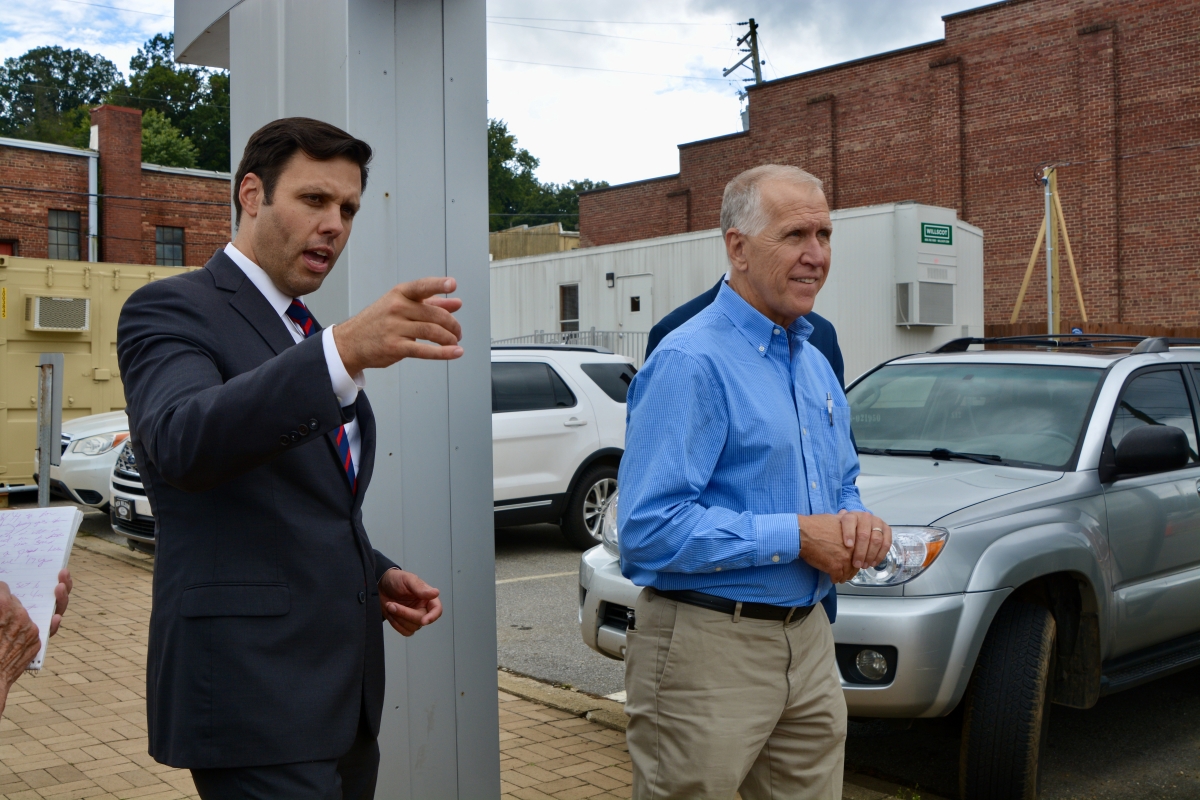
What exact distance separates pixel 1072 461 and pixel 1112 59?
27.6m

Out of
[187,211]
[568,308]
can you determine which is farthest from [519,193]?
[568,308]

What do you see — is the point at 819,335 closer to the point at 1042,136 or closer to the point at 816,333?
the point at 816,333

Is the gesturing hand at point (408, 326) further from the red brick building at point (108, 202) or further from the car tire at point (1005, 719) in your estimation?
the red brick building at point (108, 202)

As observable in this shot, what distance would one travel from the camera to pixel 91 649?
21.5 ft

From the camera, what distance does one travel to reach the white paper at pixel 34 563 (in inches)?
69.4

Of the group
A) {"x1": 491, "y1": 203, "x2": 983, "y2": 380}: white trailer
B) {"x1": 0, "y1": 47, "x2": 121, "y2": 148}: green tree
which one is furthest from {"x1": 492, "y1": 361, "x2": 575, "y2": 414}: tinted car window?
{"x1": 0, "y1": 47, "x2": 121, "y2": 148}: green tree

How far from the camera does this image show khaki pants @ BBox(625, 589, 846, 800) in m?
2.40

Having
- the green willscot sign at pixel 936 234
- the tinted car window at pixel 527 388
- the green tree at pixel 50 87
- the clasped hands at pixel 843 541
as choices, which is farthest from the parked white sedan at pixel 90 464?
the green tree at pixel 50 87

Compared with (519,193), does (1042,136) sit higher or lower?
lower

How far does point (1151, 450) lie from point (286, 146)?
12.6 feet

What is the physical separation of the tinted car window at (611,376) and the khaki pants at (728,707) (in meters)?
7.85

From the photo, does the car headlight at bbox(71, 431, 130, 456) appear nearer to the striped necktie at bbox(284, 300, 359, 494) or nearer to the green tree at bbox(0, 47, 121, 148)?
the striped necktie at bbox(284, 300, 359, 494)

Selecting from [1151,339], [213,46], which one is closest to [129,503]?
[213,46]

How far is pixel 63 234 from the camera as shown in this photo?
107 ft
